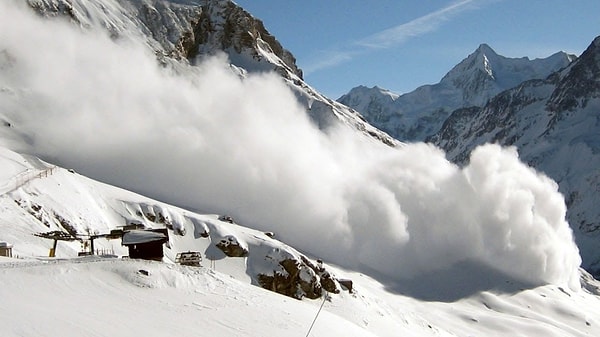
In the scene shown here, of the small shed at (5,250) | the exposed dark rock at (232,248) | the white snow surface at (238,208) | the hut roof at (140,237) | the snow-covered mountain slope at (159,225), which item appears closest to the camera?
the white snow surface at (238,208)

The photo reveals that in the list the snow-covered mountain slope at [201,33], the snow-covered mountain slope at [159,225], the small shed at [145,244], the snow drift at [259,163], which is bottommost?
the small shed at [145,244]

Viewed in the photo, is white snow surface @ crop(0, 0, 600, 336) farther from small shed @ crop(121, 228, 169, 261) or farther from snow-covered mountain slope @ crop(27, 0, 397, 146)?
snow-covered mountain slope @ crop(27, 0, 397, 146)

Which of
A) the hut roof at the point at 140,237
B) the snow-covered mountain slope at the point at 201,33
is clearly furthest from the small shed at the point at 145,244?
the snow-covered mountain slope at the point at 201,33

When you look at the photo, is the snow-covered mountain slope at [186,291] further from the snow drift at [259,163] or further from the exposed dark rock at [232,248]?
the snow drift at [259,163]

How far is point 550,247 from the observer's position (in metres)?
128

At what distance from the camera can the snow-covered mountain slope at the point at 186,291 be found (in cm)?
2342

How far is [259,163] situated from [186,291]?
299 ft

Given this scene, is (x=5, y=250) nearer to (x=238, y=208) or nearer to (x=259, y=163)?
(x=238, y=208)

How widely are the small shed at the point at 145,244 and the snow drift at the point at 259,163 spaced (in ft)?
178

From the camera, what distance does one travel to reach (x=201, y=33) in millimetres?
172500

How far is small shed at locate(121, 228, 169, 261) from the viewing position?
33.2 meters

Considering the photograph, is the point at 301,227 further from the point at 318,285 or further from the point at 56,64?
the point at 56,64

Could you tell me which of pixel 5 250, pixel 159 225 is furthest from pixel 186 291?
pixel 159 225

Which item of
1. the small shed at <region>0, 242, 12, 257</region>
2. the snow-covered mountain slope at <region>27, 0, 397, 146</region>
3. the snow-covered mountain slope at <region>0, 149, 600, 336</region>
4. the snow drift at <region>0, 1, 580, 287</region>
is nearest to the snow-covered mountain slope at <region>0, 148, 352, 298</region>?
the snow-covered mountain slope at <region>0, 149, 600, 336</region>
